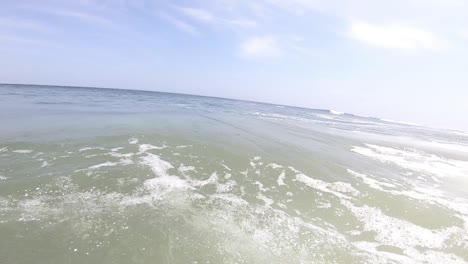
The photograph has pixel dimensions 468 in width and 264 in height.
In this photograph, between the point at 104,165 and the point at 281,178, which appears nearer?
the point at 104,165

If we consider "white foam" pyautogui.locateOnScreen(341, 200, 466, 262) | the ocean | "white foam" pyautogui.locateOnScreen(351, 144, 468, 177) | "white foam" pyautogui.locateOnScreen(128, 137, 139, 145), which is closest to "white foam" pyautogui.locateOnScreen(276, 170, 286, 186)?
the ocean

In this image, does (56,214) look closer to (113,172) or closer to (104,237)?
(104,237)

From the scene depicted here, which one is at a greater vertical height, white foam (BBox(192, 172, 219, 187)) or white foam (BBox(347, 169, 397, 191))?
white foam (BBox(347, 169, 397, 191))

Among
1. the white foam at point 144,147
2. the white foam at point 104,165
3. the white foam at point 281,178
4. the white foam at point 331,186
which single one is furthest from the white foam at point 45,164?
the white foam at point 331,186

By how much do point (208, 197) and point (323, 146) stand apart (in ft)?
39.2

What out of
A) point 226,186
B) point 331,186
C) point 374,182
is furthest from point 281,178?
point 374,182

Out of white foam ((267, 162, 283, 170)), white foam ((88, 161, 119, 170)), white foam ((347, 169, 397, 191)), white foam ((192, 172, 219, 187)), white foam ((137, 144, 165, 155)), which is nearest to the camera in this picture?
white foam ((192, 172, 219, 187))

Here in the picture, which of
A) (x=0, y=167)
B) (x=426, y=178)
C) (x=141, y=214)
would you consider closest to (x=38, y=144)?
(x=0, y=167)

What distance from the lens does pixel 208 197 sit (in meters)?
8.52

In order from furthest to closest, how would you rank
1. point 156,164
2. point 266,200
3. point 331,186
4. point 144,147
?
point 144,147 < point 156,164 < point 331,186 < point 266,200

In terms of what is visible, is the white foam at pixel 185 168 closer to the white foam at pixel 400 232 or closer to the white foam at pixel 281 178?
the white foam at pixel 281 178

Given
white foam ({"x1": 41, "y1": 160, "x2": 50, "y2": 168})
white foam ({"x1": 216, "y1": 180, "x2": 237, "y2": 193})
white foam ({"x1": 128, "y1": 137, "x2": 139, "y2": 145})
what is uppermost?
white foam ({"x1": 128, "y1": 137, "x2": 139, "y2": 145})

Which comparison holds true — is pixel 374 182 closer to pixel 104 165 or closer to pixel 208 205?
pixel 208 205

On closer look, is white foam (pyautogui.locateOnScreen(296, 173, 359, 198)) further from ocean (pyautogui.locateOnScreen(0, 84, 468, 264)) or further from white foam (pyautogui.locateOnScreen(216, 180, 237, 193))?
white foam (pyautogui.locateOnScreen(216, 180, 237, 193))
